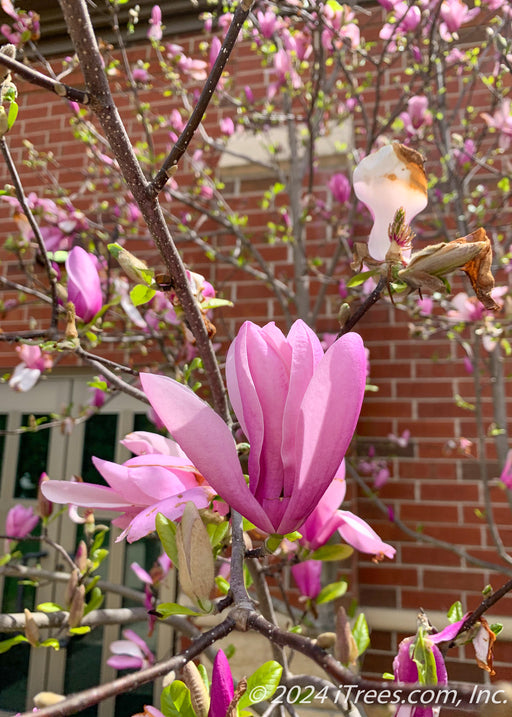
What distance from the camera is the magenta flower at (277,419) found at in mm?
348

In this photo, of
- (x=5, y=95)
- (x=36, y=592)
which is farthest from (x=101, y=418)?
(x=5, y=95)

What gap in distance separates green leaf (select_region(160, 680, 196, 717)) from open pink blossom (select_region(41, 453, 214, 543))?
0.22 m

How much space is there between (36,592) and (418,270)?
2.57 m

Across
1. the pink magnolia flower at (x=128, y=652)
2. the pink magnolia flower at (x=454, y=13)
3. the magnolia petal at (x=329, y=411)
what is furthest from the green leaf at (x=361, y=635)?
the pink magnolia flower at (x=454, y=13)

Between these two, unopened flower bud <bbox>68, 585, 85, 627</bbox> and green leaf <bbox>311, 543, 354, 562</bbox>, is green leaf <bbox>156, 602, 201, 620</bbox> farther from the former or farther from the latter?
unopened flower bud <bbox>68, 585, 85, 627</bbox>

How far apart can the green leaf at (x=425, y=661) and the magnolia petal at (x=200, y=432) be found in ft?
0.71

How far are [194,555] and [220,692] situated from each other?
0.40ft

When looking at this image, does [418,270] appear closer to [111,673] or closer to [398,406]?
[398,406]

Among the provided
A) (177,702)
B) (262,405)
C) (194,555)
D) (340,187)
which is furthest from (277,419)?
(340,187)

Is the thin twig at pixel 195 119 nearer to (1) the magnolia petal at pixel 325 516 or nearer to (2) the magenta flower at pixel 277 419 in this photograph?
(2) the magenta flower at pixel 277 419

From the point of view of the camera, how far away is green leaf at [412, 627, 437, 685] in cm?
43

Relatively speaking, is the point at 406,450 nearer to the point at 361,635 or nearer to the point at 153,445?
the point at 361,635

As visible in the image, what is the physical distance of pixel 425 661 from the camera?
0.43 m

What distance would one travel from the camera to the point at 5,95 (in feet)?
1.62
